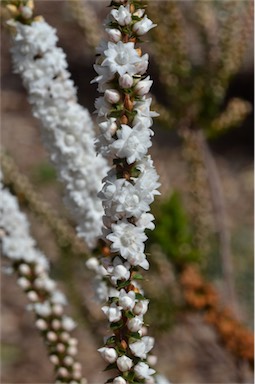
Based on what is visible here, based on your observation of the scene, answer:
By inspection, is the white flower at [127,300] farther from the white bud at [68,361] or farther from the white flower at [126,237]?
the white bud at [68,361]

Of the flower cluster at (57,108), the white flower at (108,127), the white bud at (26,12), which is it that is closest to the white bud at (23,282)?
the flower cluster at (57,108)

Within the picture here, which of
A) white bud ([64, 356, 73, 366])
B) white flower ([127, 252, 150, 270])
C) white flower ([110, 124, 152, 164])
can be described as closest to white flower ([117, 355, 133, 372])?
white flower ([127, 252, 150, 270])

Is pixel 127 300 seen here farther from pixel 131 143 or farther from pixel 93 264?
pixel 93 264

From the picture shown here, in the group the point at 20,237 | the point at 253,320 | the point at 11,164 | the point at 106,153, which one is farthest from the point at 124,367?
the point at 253,320

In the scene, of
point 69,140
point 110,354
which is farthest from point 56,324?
point 110,354

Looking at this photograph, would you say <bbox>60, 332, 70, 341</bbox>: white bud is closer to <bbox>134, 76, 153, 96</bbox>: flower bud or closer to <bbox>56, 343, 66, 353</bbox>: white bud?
<bbox>56, 343, 66, 353</bbox>: white bud

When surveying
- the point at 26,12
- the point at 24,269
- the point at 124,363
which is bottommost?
the point at 124,363
